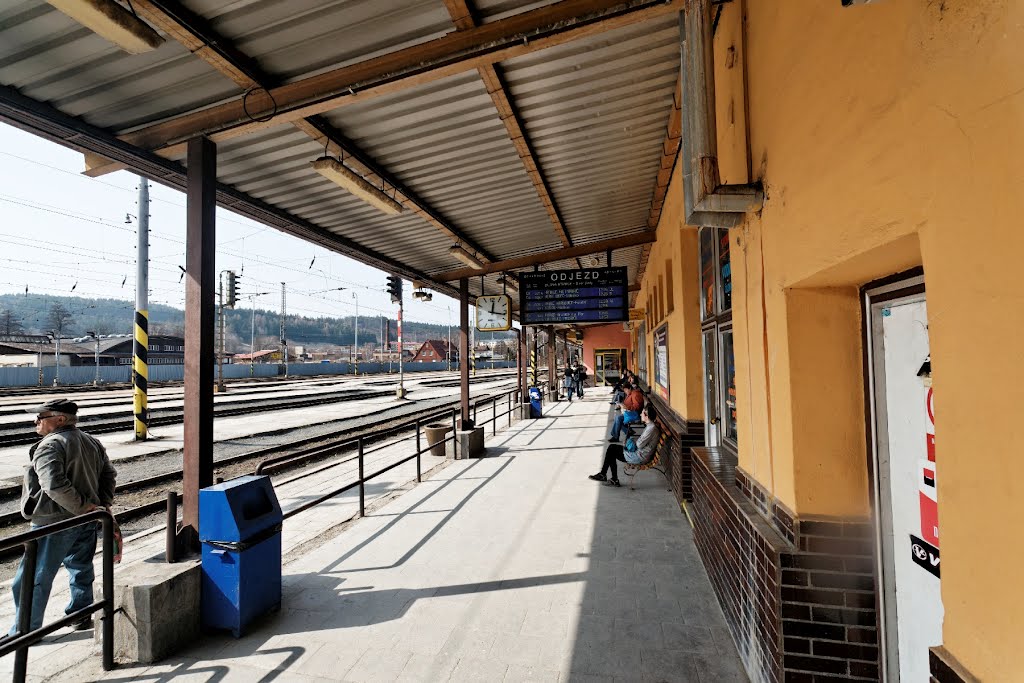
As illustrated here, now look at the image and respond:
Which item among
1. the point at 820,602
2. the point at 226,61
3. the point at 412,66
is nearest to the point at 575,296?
the point at 412,66

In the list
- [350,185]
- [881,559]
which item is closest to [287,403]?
[350,185]

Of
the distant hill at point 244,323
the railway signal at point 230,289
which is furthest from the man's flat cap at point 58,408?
the distant hill at point 244,323

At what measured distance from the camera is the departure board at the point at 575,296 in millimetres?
8695

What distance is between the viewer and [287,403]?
21688 mm

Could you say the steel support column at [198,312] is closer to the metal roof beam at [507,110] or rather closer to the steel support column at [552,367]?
the metal roof beam at [507,110]

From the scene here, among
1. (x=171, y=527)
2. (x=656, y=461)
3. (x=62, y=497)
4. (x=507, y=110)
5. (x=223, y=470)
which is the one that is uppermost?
(x=507, y=110)

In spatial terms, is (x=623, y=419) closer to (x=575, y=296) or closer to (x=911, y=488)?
(x=575, y=296)

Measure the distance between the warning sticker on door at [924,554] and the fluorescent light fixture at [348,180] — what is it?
4.55 meters

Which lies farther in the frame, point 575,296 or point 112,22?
point 575,296

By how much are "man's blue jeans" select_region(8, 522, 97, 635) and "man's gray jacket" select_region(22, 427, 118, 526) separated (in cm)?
16

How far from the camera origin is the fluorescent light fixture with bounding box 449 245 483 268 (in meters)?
7.77

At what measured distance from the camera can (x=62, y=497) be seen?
3.19 meters

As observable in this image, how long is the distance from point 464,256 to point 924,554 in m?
6.92

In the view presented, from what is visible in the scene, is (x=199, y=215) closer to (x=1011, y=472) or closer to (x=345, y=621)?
(x=345, y=621)
